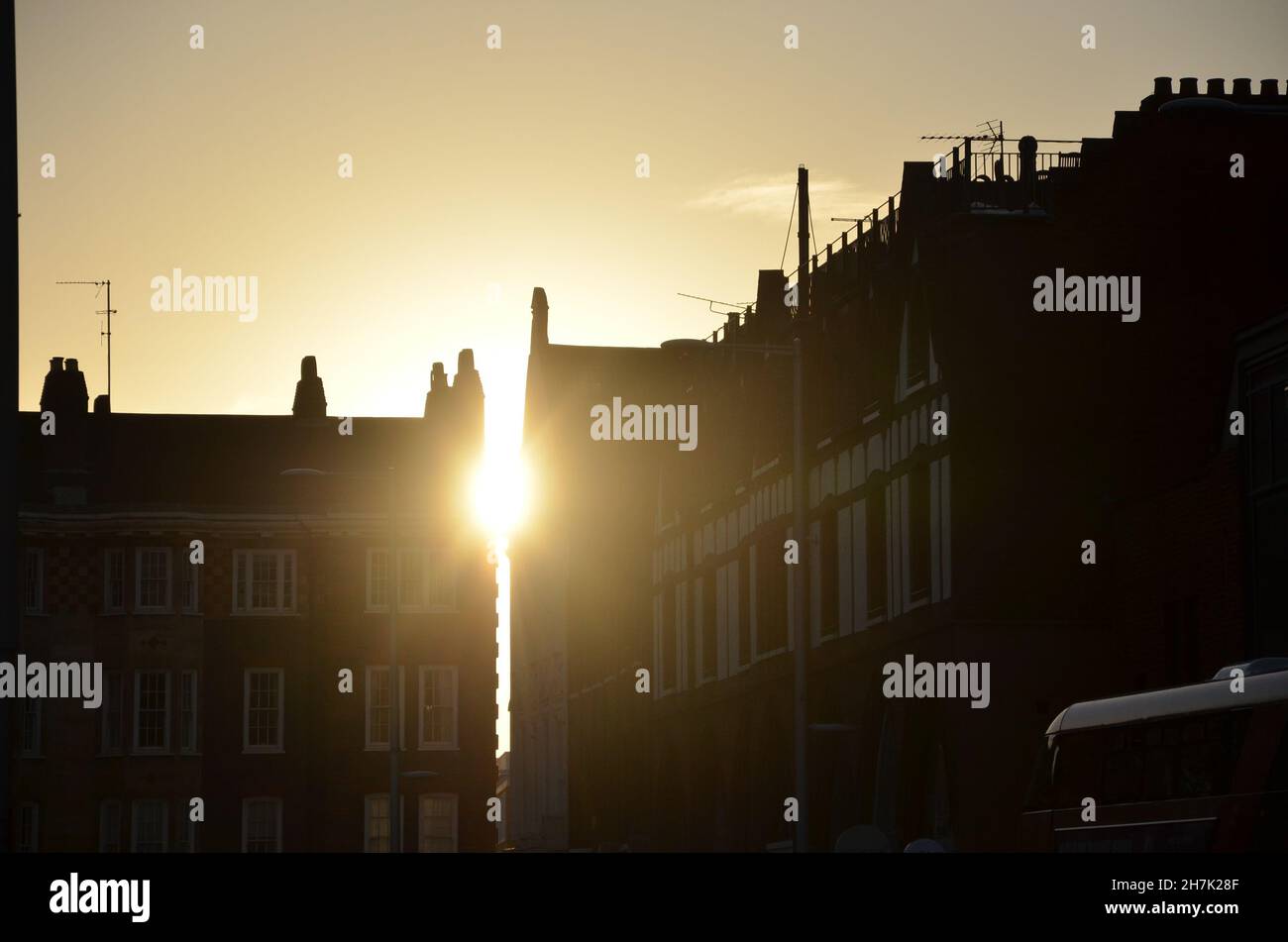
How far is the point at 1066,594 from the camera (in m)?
42.2

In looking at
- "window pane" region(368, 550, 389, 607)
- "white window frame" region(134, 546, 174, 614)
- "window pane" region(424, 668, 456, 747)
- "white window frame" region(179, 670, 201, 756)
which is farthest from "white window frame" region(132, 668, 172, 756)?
"window pane" region(424, 668, 456, 747)

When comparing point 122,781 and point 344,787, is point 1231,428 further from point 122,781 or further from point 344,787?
point 122,781

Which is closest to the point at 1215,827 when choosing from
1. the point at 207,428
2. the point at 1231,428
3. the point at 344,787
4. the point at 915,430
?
the point at 1231,428

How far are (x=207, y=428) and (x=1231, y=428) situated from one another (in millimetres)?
54389

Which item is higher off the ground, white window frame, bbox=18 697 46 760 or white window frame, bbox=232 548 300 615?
white window frame, bbox=232 548 300 615

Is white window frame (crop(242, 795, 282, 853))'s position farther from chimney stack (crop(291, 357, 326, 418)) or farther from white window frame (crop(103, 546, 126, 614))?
chimney stack (crop(291, 357, 326, 418))

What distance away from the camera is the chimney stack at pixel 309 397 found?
83250 mm

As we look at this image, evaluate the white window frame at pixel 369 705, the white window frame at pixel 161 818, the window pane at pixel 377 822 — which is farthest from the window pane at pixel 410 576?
the white window frame at pixel 161 818

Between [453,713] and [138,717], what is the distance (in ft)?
35.4

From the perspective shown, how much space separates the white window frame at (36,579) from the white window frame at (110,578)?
7.05ft

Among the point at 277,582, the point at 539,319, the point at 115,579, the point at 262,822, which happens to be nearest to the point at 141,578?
the point at 115,579

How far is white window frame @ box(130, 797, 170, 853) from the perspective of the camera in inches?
2729

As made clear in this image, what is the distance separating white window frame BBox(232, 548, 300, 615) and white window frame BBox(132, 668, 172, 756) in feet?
11.5

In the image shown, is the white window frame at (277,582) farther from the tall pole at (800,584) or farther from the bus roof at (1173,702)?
the bus roof at (1173,702)
